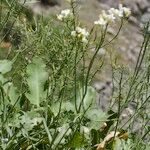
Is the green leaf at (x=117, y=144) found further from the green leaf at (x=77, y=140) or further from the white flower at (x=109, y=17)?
the white flower at (x=109, y=17)

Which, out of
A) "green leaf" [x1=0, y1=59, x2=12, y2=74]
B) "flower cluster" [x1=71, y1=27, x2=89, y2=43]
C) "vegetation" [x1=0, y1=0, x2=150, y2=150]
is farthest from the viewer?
"green leaf" [x1=0, y1=59, x2=12, y2=74]

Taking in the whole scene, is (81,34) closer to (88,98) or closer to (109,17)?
(109,17)

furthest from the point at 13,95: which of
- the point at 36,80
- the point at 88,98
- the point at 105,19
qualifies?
the point at 105,19

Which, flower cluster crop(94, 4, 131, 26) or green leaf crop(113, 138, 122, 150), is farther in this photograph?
green leaf crop(113, 138, 122, 150)

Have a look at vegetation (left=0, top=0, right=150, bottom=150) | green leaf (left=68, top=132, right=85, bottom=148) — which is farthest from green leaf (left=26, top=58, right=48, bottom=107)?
green leaf (left=68, top=132, right=85, bottom=148)

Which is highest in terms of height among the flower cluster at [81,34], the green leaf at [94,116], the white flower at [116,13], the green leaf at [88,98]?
the white flower at [116,13]

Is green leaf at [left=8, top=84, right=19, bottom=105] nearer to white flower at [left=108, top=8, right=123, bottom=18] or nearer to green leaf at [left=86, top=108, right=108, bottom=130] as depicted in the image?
green leaf at [left=86, top=108, right=108, bottom=130]

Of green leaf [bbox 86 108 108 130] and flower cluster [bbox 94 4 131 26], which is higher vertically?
flower cluster [bbox 94 4 131 26]

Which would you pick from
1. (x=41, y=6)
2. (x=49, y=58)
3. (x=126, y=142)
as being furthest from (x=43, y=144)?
(x=41, y=6)

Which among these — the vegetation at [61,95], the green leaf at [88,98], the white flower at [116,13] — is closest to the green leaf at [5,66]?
the vegetation at [61,95]
